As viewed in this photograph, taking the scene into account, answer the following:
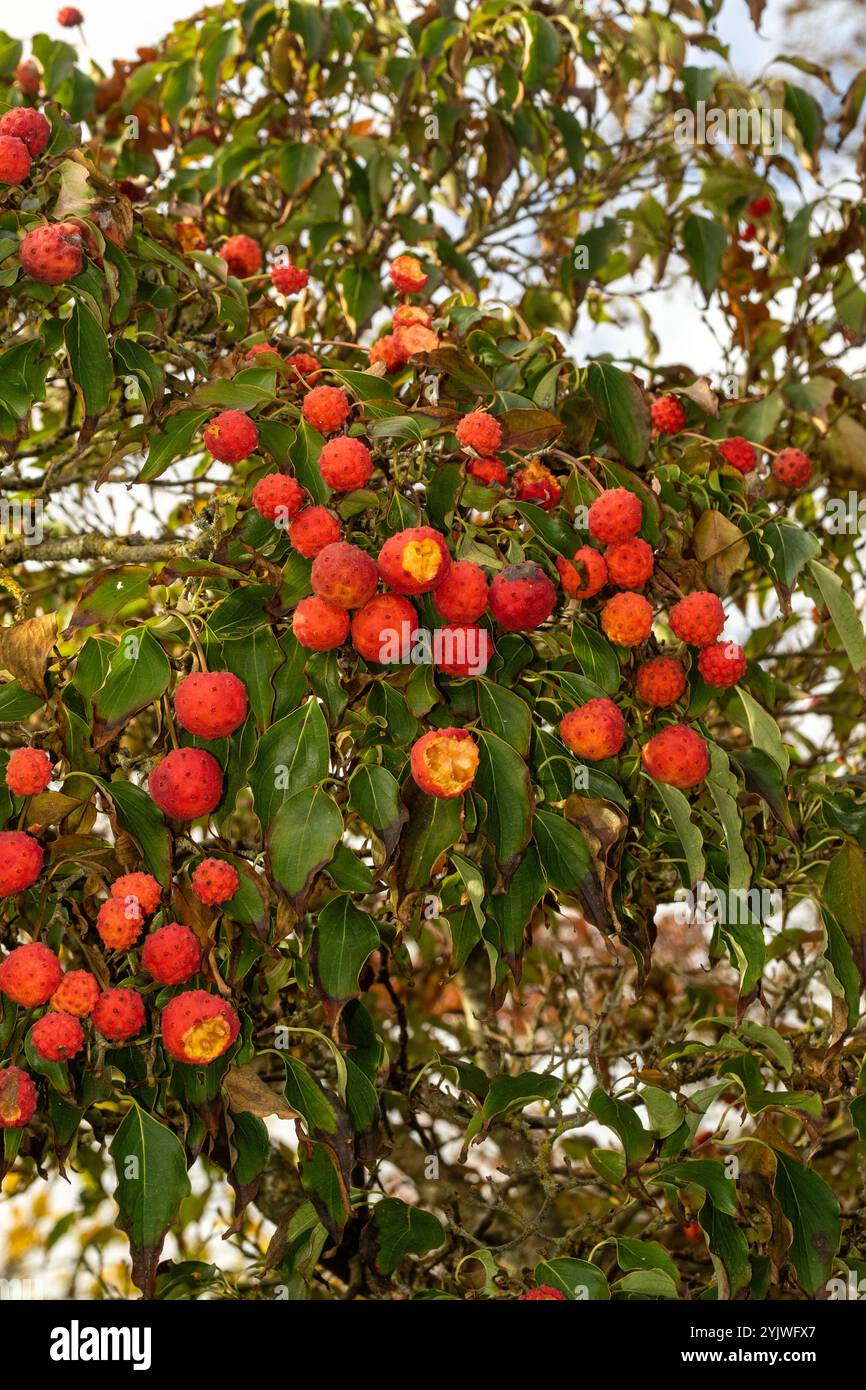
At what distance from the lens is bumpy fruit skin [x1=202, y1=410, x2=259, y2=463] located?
1.38 metres

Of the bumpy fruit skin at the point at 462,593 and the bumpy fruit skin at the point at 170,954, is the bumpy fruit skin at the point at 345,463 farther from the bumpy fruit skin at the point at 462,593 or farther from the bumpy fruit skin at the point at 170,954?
the bumpy fruit skin at the point at 170,954

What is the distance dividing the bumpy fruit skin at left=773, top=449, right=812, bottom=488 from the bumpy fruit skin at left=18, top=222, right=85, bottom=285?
104cm

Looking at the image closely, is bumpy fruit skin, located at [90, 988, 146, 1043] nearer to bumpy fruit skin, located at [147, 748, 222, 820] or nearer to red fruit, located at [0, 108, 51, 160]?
bumpy fruit skin, located at [147, 748, 222, 820]

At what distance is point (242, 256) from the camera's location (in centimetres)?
217

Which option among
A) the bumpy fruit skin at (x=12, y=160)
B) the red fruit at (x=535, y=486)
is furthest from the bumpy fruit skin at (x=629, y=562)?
the bumpy fruit skin at (x=12, y=160)

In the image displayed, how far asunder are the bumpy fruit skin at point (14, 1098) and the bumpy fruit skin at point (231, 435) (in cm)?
69

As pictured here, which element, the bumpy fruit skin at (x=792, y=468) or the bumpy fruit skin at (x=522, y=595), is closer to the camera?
the bumpy fruit skin at (x=522, y=595)

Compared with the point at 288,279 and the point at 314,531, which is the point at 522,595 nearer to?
the point at 314,531

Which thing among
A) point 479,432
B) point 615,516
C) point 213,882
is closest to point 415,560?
point 479,432

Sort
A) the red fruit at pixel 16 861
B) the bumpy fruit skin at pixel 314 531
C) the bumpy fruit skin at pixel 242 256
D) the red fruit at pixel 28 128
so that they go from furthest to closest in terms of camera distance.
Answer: the bumpy fruit skin at pixel 242 256 → the red fruit at pixel 28 128 → the bumpy fruit skin at pixel 314 531 → the red fruit at pixel 16 861

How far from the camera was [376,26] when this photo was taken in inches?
111

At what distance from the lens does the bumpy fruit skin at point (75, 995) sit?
1276mm

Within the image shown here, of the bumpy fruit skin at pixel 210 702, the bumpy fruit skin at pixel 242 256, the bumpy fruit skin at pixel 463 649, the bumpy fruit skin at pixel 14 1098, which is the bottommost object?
the bumpy fruit skin at pixel 14 1098
